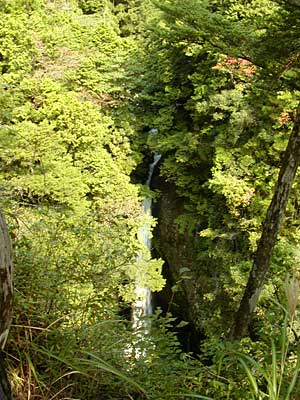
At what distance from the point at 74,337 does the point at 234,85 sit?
28.2ft

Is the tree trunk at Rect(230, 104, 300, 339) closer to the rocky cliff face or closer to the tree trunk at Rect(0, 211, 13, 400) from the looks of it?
the tree trunk at Rect(0, 211, 13, 400)

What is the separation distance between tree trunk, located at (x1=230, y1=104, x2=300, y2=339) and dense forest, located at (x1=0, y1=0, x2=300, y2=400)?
0.4 inches

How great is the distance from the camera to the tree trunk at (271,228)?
3.53 meters

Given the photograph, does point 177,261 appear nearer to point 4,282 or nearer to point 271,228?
point 271,228

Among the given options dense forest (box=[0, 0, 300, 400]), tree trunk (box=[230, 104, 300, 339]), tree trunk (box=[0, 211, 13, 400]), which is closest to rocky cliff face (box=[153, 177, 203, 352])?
dense forest (box=[0, 0, 300, 400])

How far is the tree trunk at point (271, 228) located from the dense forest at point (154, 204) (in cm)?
1

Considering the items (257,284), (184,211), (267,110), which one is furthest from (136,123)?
(257,284)

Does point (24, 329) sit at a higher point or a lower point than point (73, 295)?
higher

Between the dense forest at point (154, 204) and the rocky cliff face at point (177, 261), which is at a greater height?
the dense forest at point (154, 204)

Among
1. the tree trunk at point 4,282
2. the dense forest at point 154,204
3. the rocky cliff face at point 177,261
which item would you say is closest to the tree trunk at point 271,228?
the dense forest at point 154,204

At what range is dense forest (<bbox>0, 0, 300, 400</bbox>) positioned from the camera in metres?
1.66

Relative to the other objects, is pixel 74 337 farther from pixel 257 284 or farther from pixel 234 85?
pixel 234 85

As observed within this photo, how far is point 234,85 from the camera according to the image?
9422mm

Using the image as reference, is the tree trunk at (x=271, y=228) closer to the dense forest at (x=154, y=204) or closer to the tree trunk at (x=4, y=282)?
the dense forest at (x=154, y=204)
